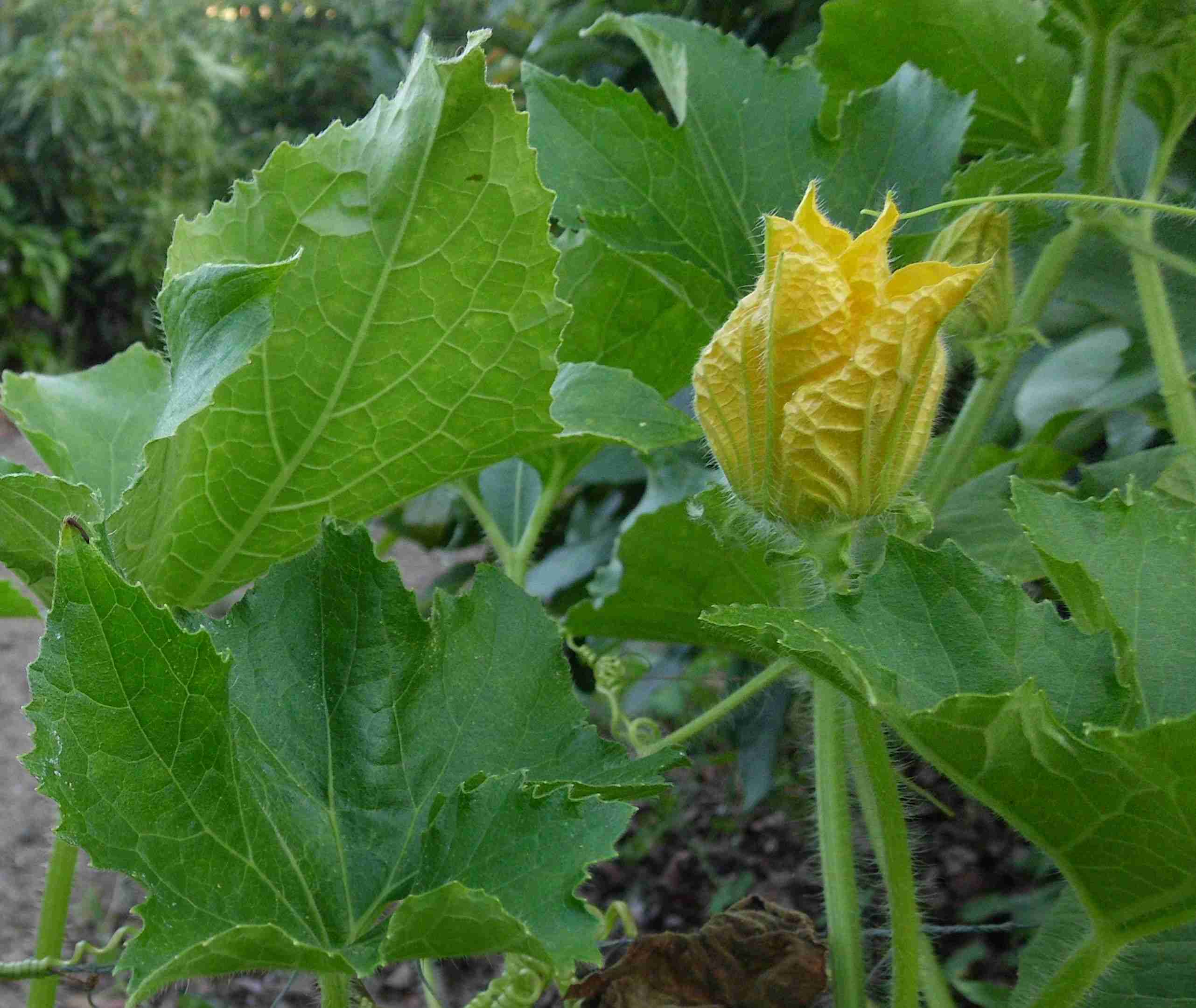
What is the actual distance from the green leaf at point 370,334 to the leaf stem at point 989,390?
309 mm

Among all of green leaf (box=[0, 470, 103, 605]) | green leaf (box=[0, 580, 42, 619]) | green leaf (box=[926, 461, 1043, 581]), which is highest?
green leaf (box=[0, 470, 103, 605])

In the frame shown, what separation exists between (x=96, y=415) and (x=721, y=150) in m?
0.47

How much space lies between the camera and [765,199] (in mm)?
847

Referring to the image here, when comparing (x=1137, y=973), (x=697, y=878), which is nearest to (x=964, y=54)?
(x=1137, y=973)

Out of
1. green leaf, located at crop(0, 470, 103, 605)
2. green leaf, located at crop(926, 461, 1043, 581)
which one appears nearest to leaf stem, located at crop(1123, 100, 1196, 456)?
green leaf, located at crop(926, 461, 1043, 581)

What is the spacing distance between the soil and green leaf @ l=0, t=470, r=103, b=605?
84 cm

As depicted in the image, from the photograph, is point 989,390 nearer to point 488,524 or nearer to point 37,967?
point 488,524

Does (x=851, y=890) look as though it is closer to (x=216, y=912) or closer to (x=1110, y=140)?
(x=216, y=912)

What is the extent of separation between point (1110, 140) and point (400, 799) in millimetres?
625

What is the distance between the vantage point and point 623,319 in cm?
95

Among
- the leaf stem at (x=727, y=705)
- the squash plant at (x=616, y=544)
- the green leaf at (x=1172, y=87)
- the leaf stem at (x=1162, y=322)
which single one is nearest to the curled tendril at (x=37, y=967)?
the squash plant at (x=616, y=544)

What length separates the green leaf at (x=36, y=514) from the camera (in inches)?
23.3

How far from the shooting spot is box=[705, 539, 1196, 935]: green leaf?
50 centimetres

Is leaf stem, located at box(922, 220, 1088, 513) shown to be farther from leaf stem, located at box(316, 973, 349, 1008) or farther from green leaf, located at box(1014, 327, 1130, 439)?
leaf stem, located at box(316, 973, 349, 1008)
